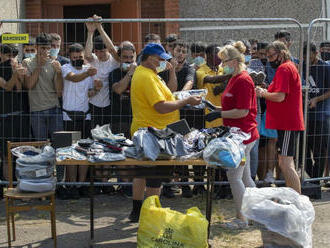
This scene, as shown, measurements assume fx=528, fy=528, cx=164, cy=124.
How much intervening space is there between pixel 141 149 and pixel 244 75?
4.49 feet

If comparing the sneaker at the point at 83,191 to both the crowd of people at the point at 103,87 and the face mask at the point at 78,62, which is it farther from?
the face mask at the point at 78,62

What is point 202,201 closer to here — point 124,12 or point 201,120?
point 201,120

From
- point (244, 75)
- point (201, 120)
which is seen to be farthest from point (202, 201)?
point (244, 75)

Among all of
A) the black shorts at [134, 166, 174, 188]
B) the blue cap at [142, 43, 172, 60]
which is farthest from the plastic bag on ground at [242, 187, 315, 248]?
the blue cap at [142, 43, 172, 60]

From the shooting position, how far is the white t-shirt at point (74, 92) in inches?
264

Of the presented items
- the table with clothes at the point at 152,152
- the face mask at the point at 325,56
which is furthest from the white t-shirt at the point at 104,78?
the face mask at the point at 325,56

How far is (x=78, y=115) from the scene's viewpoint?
6.73m

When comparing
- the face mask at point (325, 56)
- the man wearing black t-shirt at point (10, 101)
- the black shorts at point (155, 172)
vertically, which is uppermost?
the face mask at point (325, 56)

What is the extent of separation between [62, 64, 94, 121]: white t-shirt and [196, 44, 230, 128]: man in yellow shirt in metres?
1.44

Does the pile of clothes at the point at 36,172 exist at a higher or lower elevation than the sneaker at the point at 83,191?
higher

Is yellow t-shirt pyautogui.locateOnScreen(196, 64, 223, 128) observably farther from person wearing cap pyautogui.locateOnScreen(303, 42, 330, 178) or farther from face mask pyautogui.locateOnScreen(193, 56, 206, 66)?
person wearing cap pyautogui.locateOnScreen(303, 42, 330, 178)

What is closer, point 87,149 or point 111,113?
point 87,149

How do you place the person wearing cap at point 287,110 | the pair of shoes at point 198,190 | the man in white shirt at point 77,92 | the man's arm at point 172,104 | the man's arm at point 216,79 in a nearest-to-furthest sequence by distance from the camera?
1. the man's arm at point 172,104
2. the person wearing cap at point 287,110
3. the man's arm at point 216,79
4. the man in white shirt at point 77,92
5. the pair of shoes at point 198,190

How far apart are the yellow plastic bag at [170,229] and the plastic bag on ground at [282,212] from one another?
0.45 meters
